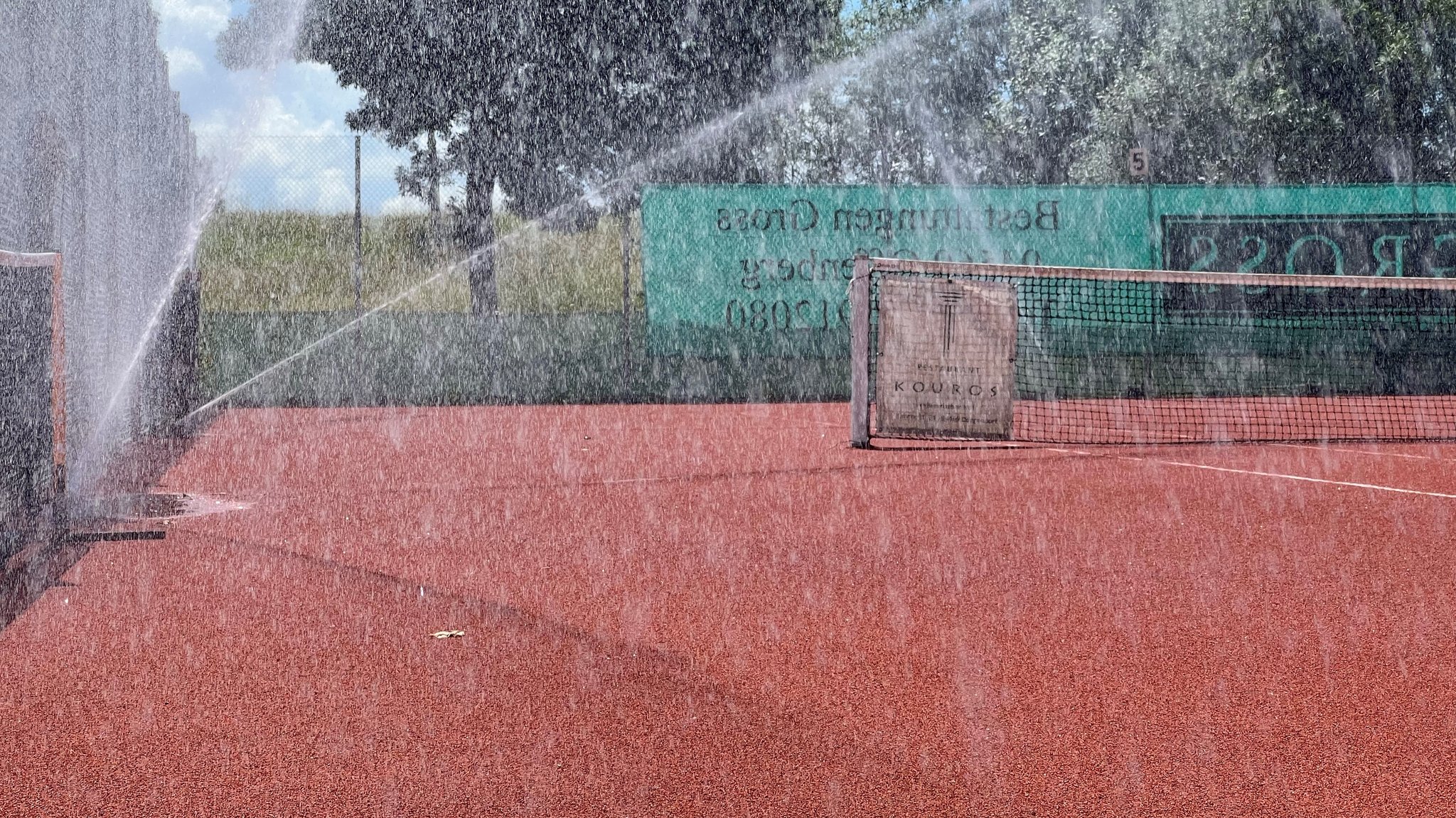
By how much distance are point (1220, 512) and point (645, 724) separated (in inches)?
193

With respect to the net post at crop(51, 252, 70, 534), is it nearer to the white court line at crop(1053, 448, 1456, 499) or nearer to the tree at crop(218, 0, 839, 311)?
the white court line at crop(1053, 448, 1456, 499)

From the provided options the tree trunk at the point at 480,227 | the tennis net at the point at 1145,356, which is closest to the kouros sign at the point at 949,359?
the tennis net at the point at 1145,356

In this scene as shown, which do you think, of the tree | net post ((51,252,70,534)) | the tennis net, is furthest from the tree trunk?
net post ((51,252,70,534))

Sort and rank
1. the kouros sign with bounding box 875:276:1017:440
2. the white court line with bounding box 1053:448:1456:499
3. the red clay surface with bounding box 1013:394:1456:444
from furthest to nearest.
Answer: the red clay surface with bounding box 1013:394:1456:444 < the kouros sign with bounding box 875:276:1017:440 < the white court line with bounding box 1053:448:1456:499

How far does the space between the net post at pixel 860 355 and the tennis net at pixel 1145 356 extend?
15 millimetres

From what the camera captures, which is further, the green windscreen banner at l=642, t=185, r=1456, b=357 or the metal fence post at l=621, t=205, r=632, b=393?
the green windscreen banner at l=642, t=185, r=1456, b=357

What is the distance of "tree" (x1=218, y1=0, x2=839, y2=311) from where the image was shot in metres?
29.3

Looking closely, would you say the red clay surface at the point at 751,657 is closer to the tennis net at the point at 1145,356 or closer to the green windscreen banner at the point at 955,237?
the tennis net at the point at 1145,356

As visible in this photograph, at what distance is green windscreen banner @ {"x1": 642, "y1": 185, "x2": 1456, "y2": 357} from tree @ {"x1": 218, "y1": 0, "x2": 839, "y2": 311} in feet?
33.9

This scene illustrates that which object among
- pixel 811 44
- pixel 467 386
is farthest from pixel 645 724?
pixel 811 44

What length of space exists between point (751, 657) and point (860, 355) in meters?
7.21

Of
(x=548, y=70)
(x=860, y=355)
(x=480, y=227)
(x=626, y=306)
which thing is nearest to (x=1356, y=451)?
(x=860, y=355)

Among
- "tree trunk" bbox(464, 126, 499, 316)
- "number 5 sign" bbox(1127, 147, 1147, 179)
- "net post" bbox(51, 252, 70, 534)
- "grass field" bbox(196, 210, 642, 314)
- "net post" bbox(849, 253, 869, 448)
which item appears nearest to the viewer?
"net post" bbox(51, 252, 70, 534)

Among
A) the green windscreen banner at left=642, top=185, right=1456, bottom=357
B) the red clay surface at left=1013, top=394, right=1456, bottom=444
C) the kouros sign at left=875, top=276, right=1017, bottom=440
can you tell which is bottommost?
the red clay surface at left=1013, top=394, right=1456, bottom=444
